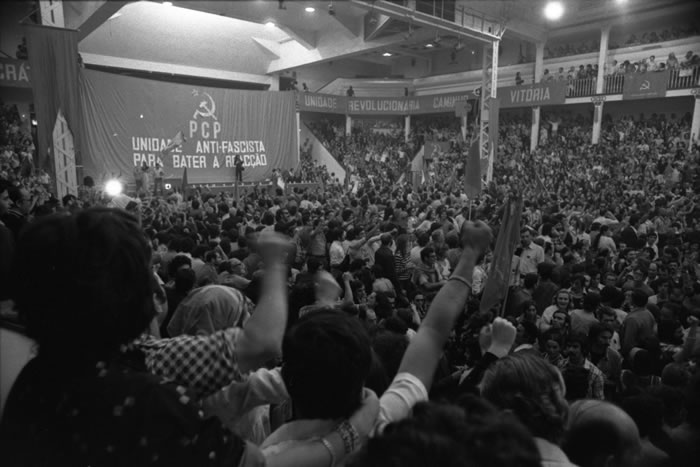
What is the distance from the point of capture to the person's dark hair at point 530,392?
4.10 ft

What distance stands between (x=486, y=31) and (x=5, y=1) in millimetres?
13987

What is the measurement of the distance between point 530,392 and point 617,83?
20106mm

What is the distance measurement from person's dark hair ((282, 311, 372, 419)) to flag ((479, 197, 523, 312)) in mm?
1818

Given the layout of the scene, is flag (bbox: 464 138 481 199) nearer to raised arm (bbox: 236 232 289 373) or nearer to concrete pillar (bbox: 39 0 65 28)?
raised arm (bbox: 236 232 289 373)

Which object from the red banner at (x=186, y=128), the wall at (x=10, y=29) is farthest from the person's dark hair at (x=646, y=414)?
the wall at (x=10, y=29)

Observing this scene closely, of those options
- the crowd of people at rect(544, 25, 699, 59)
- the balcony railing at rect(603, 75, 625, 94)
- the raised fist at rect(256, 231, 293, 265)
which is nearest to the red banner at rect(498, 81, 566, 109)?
the balcony railing at rect(603, 75, 625, 94)

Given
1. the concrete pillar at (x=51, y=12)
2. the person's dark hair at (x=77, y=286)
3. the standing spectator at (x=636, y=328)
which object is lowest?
the standing spectator at (x=636, y=328)

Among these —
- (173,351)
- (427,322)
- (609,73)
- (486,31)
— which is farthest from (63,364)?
(609,73)

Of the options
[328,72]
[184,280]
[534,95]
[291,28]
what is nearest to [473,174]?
[184,280]

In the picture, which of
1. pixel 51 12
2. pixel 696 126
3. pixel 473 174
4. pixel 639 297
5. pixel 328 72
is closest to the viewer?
pixel 639 297

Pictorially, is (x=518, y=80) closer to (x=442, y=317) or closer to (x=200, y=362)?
(x=442, y=317)

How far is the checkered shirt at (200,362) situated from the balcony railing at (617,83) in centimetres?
1959

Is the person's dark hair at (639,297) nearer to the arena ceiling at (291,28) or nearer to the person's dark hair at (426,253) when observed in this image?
the person's dark hair at (426,253)

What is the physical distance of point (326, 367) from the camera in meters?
1.10
